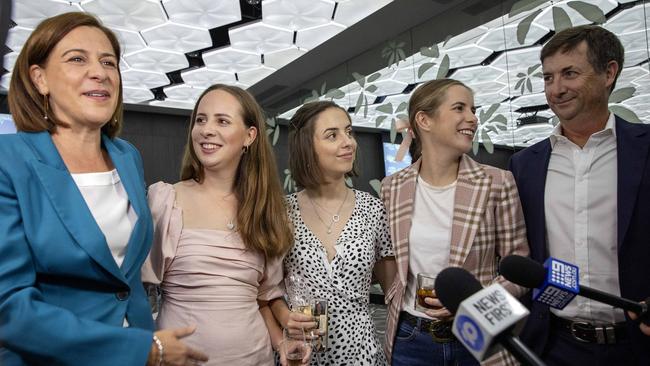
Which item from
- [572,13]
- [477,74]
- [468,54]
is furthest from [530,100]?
[477,74]

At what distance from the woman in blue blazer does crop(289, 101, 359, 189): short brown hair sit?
2.72ft

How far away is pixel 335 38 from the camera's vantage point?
6.63 metres

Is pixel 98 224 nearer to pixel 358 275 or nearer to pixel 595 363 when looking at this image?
pixel 358 275

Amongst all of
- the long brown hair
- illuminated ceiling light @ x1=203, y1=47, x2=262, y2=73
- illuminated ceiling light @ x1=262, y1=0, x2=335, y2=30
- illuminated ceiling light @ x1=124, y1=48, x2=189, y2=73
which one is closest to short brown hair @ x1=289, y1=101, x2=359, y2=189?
the long brown hair

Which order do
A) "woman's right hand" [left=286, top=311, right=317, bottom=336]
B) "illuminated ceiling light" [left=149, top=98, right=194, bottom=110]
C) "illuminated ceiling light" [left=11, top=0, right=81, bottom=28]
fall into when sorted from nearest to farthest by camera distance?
"woman's right hand" [left=286, top=311, right=317, bottom=336]
"illuminated ceiling light" [left=11, top=0, right=81, bottom=28]
"illuminated ceiling light" [left=149, top=98, right=194, bottom=110]

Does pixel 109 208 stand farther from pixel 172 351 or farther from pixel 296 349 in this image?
pixel 296 349

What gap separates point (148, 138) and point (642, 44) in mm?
9864

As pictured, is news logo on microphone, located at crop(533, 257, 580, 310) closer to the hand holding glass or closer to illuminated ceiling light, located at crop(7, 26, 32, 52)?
the hand holding glass

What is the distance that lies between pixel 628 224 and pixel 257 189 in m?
1.34

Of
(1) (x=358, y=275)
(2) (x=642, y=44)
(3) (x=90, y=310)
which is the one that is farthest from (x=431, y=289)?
(2) (x=642, y=44)

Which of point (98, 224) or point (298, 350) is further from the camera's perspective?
point (298, 350)

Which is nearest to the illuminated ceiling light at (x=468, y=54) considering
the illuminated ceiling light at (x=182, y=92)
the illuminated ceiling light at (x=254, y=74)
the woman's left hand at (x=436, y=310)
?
the illuminated ceiling light at (x=254, y=74)

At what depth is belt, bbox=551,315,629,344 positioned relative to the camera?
65.6 inches

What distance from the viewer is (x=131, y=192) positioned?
1441 millimetres
